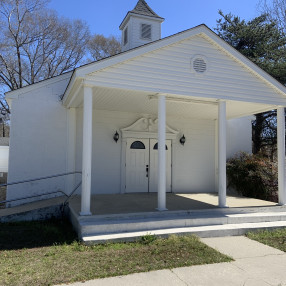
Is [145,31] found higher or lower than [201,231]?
higher

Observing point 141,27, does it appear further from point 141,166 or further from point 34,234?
point 34,234

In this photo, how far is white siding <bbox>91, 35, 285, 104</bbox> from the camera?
6.55 metres

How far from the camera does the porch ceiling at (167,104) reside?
749cm

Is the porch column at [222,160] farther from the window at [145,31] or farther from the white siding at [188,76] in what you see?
the window at [145,31]

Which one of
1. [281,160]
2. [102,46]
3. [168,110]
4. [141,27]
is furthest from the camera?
[102,46]

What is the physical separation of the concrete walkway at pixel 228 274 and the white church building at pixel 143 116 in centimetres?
226

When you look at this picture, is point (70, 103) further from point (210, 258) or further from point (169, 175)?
point (210, 258)

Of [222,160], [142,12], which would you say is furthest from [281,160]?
[142,12]

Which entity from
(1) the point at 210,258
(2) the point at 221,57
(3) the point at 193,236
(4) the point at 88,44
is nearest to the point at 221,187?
(3) the point at 193,236

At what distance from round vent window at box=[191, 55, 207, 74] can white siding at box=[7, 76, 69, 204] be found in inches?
181

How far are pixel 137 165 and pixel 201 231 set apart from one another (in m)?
4.78

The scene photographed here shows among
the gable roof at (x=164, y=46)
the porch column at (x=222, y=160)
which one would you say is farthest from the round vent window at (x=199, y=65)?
the porch column at (x=222, y=160)

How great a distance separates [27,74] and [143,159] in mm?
17152

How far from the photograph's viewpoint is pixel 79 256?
4.66 meters
